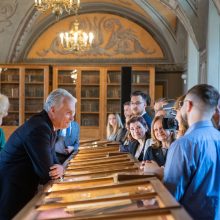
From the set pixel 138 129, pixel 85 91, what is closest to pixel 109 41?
pixel 85 91

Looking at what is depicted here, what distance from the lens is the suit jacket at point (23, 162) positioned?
2916mm

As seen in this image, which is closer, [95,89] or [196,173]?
[196,173]

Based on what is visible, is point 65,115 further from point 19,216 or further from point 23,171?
point 19,216

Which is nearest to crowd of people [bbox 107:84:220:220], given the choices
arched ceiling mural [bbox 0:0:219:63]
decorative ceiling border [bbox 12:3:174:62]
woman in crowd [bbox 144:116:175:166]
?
woman in crowd [bbox 144:116:175:166]

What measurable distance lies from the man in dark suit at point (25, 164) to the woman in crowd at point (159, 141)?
1016 millimetres

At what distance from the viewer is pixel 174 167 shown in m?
2.25

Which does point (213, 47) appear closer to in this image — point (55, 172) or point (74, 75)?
point (74, 75)

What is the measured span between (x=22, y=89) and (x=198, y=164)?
11.8 meters

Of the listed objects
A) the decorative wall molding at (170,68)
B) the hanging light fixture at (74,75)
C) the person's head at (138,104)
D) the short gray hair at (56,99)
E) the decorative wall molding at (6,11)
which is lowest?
the person's head at (138,104)

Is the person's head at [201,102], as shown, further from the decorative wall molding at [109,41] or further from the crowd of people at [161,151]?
the decorative wall molding at [109,41]

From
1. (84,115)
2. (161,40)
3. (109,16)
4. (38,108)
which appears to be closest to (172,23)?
(161,40)

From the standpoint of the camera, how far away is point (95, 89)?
545 inches

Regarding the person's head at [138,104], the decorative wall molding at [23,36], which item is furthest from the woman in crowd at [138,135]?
the decorative wall molding at [23,36]

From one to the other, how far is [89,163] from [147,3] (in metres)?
10.1
